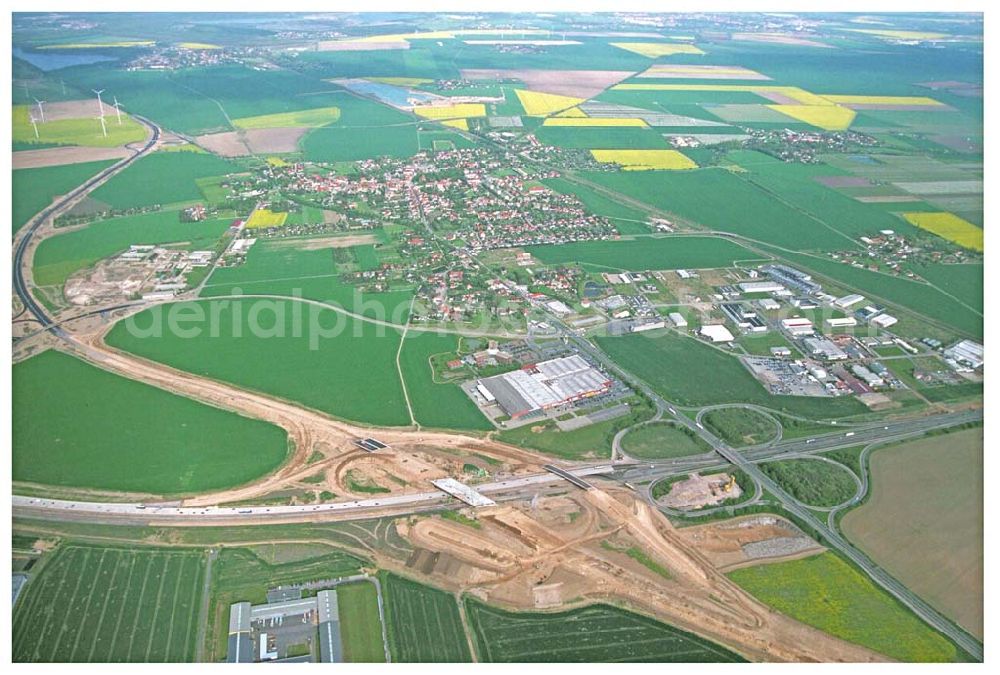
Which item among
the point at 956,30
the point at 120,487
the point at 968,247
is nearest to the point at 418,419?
the point at 120,487

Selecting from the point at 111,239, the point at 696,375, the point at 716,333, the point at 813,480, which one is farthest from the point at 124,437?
the point at 716,333

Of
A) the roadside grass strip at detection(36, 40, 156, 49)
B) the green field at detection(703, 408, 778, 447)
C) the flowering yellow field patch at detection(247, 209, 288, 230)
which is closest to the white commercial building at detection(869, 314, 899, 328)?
the green field at detection(703, 408, 778, 447)

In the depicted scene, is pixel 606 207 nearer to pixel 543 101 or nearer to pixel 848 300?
pixel 848 300

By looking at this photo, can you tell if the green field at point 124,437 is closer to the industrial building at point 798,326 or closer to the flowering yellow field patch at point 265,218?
the flowering yellow field patch at point 265,218

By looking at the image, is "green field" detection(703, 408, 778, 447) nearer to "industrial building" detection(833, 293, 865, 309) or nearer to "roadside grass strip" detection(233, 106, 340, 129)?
"industrial building" detection(833, 293, 865, 309)

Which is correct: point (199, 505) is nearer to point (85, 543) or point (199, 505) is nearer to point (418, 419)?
point (85, 543)
